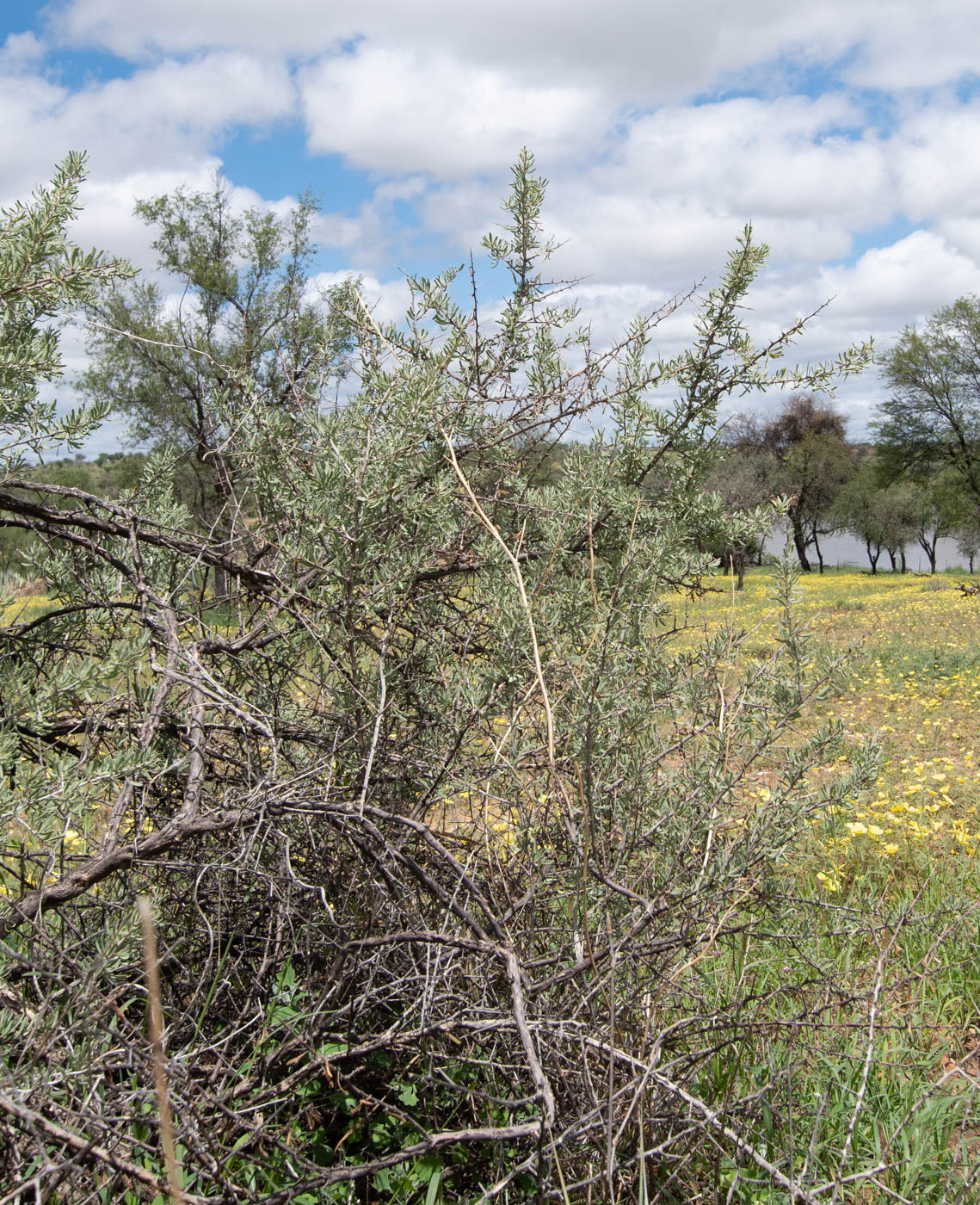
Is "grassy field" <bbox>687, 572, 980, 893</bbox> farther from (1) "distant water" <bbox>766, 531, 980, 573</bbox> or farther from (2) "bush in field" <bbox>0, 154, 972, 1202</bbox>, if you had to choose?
(1) "distant water" <bbox>766, 531, 980, 573</bbox>

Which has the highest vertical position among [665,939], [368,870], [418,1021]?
[368,870]

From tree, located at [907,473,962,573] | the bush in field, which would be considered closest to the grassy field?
the bush in field

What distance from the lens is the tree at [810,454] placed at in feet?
171

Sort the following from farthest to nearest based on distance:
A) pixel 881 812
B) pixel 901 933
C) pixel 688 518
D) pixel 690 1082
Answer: pixel 881 812
pixel 901 933
pixel 688 518
pixel 690 1082

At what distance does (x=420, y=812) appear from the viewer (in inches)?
67.2

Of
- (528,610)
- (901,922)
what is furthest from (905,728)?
(528,610)

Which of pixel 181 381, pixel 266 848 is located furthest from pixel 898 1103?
pixel 181 381

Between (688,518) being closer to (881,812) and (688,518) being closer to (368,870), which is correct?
(368,870)

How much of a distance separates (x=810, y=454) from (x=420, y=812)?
55.8 m

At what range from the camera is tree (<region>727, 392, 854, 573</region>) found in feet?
171

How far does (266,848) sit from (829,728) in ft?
4.04

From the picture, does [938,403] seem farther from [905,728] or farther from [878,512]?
[905,728]

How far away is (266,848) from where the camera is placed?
1.82m

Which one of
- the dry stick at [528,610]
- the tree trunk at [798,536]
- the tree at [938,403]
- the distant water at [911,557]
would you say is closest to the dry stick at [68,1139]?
the dry stick at [528,610]
